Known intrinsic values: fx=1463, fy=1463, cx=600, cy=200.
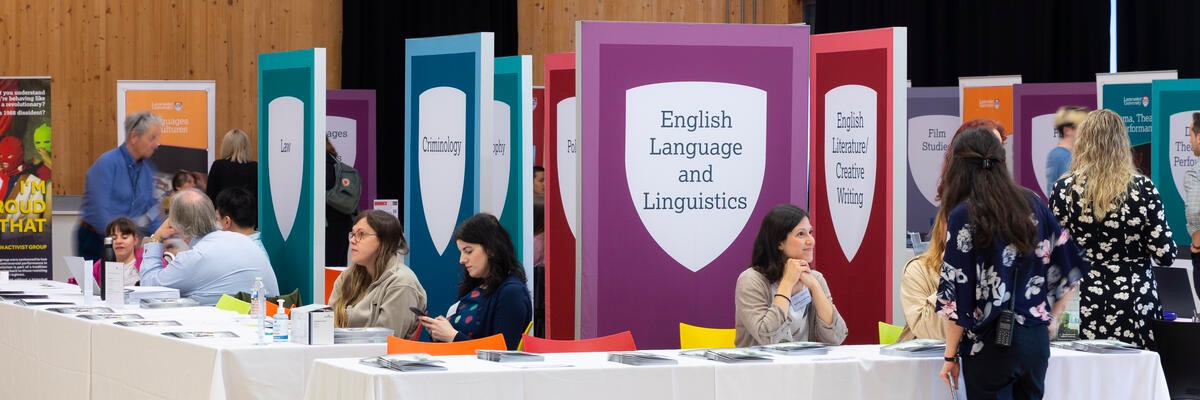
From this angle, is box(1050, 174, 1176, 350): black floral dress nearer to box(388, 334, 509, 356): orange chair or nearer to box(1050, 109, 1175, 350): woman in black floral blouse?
box(1050, 109, 1175, 350): woman in black floral blouse

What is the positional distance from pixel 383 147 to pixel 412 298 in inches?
280

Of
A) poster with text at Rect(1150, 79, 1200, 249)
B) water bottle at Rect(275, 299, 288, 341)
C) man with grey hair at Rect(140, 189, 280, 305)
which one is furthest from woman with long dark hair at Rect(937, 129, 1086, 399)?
poster with text at Rect(1150, 79, 1200, 249)

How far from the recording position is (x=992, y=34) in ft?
34.9

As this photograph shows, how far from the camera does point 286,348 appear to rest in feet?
13.3

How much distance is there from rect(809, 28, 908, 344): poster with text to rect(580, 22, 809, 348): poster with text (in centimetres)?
51

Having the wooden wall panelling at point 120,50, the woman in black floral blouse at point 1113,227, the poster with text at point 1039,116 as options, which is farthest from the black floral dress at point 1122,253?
the wooden wall panelling at point 120,50

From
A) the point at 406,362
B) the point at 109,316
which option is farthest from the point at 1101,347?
the point at 109,316

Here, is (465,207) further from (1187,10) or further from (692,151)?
(1187,10)

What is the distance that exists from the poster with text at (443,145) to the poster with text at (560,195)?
0.51 m

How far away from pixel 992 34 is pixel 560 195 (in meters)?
4.84

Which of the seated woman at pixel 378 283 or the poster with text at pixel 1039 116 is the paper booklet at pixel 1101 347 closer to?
the seated woman at pixel 378 283

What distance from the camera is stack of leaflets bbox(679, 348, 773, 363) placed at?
11.8 ft

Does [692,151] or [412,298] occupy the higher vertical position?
[692,151]

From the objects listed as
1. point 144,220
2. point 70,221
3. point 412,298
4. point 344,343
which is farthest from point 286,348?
point 70,221
